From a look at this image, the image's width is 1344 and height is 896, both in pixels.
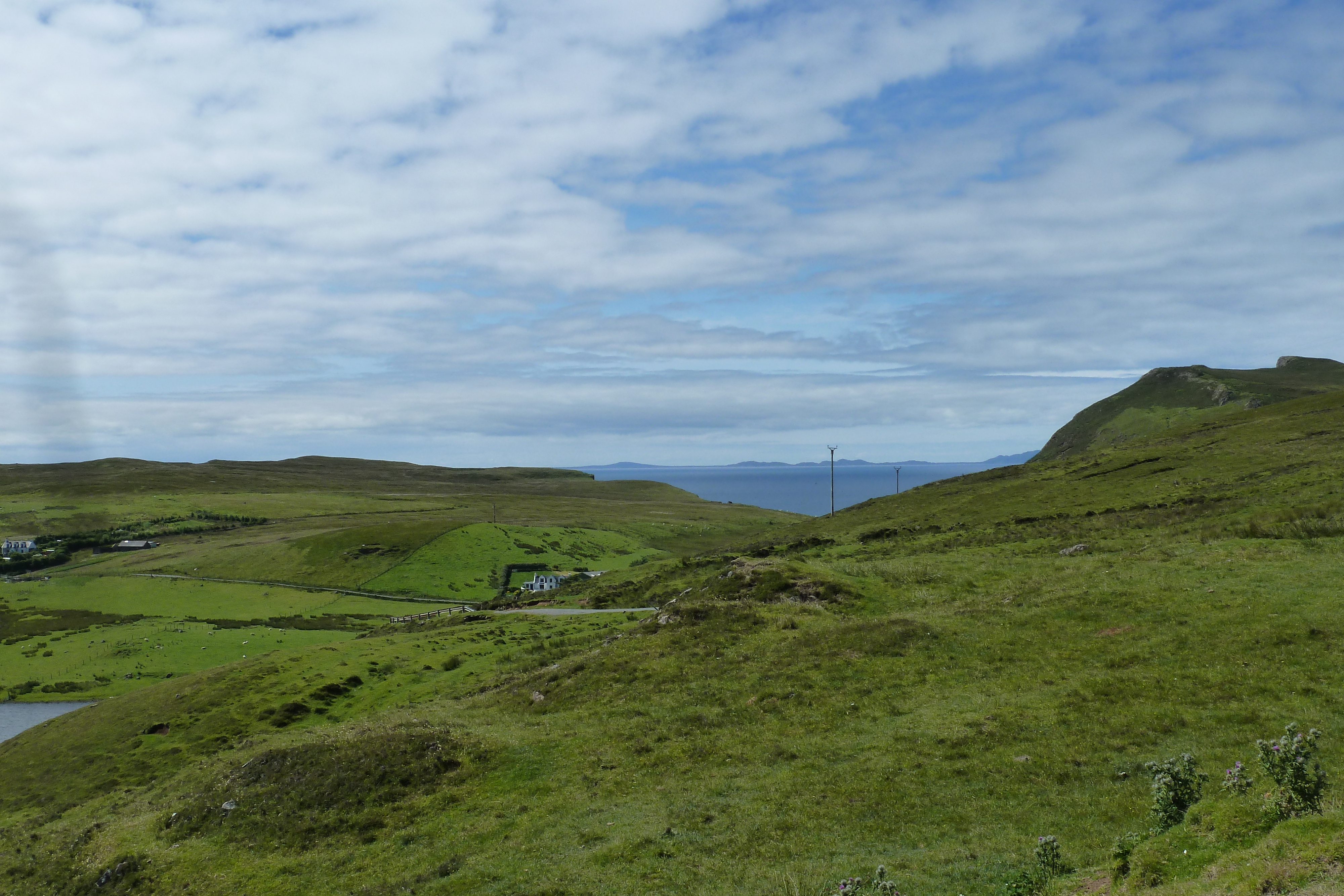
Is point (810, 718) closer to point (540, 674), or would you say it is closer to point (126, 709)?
point (540, 674)

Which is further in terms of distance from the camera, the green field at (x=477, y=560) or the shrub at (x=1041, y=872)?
the green field at (x=477, y=560)

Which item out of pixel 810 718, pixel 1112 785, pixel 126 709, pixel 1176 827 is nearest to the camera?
pixel 1176 827

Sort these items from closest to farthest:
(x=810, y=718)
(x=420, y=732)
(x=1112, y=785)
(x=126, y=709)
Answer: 1. (x=1112, y=785)
2. (x=810, y=718)
3. (x=420, y=732)
4. (x=126, y=709)

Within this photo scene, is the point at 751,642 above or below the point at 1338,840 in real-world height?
below

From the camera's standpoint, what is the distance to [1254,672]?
26406mm

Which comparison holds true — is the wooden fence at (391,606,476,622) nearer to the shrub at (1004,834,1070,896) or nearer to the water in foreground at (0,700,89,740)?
the water in foreground at (0,700,89,740)

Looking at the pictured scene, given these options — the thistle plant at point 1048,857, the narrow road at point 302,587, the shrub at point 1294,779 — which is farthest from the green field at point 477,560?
the shrub at point 1294,779

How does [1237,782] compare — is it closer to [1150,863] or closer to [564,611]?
[1150,863]

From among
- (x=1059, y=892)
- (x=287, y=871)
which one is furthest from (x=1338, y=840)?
(x=287, y=871)

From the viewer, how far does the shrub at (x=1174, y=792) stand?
16.1m

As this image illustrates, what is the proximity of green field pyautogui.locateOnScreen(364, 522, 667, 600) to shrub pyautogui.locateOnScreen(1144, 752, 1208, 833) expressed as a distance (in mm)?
138855

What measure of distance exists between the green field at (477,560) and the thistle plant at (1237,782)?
139921 mm

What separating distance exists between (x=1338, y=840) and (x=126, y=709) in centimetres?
8626

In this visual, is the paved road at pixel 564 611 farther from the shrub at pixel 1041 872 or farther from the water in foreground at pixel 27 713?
the shrub at pixel 1041 872
